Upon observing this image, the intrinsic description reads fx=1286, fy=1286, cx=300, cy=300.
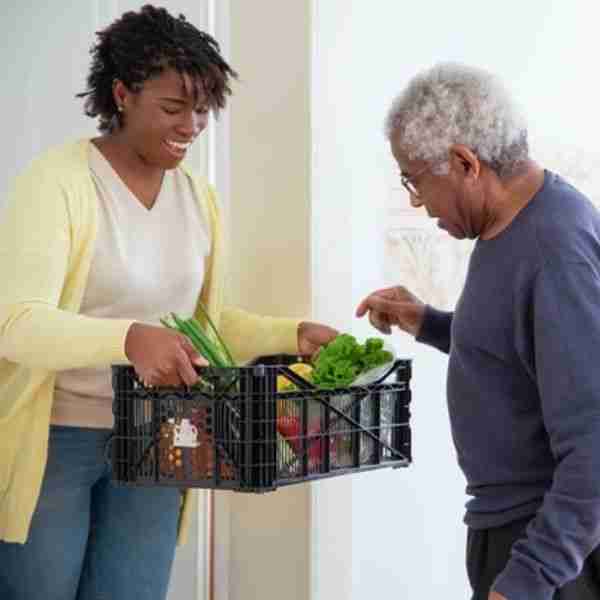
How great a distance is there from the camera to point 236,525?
2756 millimetres

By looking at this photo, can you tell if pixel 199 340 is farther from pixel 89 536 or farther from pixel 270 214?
pixel 270 214

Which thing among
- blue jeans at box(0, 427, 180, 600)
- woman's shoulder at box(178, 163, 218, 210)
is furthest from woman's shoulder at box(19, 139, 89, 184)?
blue jeans at box(0, 427, 180, 600)

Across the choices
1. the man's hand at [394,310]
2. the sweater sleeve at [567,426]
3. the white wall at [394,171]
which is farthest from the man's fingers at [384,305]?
the sweater sleeve at [567,426]

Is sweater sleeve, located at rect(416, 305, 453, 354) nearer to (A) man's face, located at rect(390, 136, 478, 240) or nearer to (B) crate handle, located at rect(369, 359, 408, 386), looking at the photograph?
(B) crate handle, located at rect(369, 359, 408, 386)

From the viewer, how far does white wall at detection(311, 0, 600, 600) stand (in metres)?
2.62

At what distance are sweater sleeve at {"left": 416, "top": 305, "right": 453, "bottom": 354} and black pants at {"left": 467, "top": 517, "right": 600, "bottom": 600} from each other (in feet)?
1.42

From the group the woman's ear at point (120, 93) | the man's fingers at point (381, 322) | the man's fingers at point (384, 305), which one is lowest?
the man's fingers at point (381, 322)

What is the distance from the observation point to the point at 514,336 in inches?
70.1

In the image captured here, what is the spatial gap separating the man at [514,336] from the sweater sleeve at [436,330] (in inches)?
14.1

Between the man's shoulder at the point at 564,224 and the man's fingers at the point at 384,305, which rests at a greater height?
the man's shoulder at the point at 564,224

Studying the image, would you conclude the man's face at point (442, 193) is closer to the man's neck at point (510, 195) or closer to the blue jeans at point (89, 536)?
the man's neck at point (510, 195)

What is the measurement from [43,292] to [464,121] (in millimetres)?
725

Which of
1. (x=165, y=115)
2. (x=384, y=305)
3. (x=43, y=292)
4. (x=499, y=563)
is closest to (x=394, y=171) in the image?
(x=384, y=305)

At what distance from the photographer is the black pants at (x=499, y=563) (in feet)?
5.82
